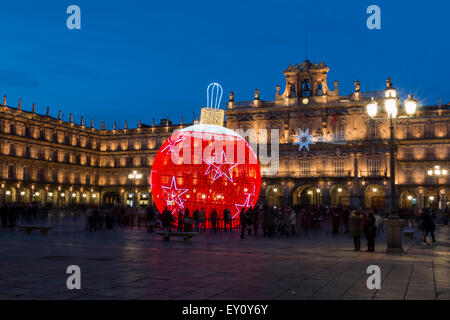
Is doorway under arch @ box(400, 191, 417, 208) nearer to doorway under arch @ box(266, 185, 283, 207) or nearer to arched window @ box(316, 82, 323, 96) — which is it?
doorway under arch @ box(266, 185, 283, 207)

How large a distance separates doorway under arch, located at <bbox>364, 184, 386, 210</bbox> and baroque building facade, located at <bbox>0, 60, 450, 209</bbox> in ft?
0.36

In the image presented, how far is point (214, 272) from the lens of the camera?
9031 mm

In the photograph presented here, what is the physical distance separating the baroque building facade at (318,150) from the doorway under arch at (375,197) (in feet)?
0.36

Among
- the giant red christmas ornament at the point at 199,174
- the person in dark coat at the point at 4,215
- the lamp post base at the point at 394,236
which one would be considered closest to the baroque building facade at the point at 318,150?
the giant red christmas ornament at the point at 199,174

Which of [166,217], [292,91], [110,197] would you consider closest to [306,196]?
[292,91]

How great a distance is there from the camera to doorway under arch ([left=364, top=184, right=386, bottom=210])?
48.5m

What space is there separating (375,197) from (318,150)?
812 centimetres

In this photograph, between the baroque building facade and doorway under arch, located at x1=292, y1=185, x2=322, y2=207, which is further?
doorway under arch, located at x1=292, y1=185, x2=322, y2=207

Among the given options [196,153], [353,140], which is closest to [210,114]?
[196,153]

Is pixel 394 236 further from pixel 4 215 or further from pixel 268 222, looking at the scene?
pixel 4 215

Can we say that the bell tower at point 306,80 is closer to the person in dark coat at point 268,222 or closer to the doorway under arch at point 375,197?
the doorway under arch at point 375,197

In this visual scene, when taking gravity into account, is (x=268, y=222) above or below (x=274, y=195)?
below

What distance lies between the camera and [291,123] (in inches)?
2014

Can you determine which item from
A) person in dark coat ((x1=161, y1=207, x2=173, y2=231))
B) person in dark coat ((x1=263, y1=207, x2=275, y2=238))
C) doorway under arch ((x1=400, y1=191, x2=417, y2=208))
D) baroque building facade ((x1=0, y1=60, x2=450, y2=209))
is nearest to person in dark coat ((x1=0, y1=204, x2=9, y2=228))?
person in dark coat ((x1=161, y1=207, x2=173, y2=231))
